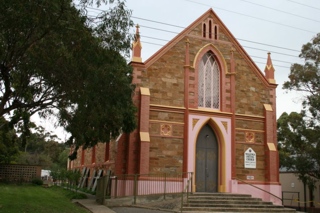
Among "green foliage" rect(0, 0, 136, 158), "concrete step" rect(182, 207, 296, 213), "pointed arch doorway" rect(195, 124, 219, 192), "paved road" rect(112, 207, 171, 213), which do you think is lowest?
"paved road" rect(112, 207, 171, 213)

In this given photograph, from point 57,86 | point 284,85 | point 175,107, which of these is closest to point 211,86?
point 175,107

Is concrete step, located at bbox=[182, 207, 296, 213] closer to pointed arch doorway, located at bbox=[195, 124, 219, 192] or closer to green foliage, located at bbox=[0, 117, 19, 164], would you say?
pointed arch doorway, located at bbox=[195, 124, 219, 192]

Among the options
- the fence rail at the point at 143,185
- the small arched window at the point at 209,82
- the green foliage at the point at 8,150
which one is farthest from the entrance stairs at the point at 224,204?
the green foliage at the point at 8,150

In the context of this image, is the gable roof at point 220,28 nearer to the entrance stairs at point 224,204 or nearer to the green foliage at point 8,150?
the entrance stairs at point 224,204

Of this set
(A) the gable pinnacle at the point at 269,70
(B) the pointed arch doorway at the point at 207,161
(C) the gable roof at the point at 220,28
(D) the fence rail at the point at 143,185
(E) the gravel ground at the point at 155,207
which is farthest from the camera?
(A) the gable pinnacle at the point at 269,70

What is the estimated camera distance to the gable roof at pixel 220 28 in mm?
21609

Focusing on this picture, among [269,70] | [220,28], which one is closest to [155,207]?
[220,28]

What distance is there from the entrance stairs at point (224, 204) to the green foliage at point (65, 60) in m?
5.79

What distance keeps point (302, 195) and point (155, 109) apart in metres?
17.3

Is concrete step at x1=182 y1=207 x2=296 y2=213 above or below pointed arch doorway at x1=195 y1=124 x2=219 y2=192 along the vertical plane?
below

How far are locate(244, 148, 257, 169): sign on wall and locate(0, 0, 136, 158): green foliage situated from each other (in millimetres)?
10435

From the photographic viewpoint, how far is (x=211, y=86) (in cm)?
2300

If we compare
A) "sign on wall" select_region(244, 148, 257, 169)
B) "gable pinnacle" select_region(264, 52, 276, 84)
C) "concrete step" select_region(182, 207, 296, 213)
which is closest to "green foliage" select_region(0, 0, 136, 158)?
"concrete step" select_region(182, 207, 296, 213)

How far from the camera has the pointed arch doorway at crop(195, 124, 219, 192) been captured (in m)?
21.7
